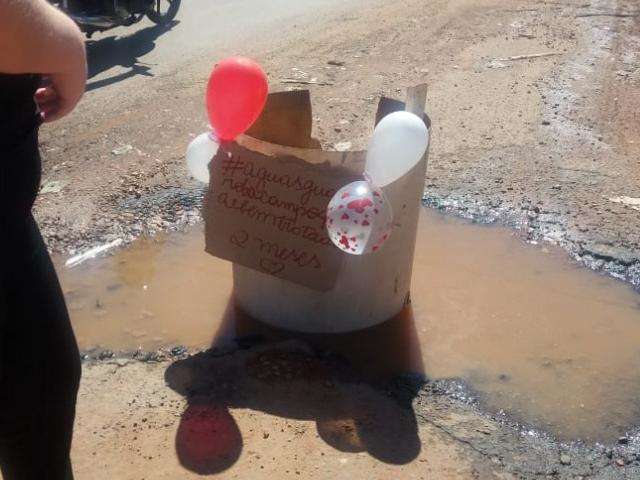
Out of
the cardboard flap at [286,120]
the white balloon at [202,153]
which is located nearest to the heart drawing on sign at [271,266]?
the white balloon at [202,153]

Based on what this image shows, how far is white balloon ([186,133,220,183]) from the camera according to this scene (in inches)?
114

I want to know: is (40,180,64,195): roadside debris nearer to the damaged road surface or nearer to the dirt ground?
the dirt ground

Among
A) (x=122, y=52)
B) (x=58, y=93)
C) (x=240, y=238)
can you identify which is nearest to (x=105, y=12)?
(x=122, y=52)

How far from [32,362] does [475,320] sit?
1964 mm

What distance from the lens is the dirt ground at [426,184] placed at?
2404 mm

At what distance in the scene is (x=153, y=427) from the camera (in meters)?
2.49

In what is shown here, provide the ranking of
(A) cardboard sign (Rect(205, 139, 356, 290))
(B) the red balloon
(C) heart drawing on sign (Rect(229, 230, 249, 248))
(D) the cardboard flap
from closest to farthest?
(B) the red balloon < (A) cardboard sign (Rect(205, 139, 356, 290)) < (C) heart drawing on sign (Rect(229, 230, 249, 248)) < (D) the cardboard flap

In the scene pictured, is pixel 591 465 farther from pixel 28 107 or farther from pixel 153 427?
pixel 28 107

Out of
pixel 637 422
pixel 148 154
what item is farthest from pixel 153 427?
pixel 148 154

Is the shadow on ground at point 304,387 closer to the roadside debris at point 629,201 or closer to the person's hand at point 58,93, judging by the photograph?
the person's hand at point 58,93

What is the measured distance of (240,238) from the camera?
289 cm

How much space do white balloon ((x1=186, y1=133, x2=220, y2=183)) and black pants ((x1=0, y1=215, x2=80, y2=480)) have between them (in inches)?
53.1

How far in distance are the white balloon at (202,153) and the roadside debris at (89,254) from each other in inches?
32.6

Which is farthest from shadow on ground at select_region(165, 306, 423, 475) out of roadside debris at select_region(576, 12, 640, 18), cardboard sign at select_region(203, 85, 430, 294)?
roadside debris at select_region(576, 12, 640, 18)
